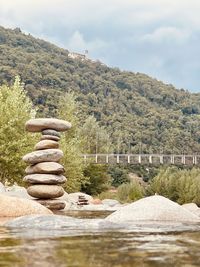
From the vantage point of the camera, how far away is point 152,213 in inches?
439

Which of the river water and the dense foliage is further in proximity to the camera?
the dense foliage

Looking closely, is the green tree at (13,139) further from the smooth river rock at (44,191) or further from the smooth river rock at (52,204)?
the smooth river rock at (52,204)

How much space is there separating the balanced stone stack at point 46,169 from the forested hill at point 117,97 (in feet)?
213

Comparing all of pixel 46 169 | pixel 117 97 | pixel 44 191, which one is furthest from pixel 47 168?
pixel 117 97

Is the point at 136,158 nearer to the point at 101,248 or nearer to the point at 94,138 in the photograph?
the point at 94,138

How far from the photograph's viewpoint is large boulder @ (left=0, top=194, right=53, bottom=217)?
42.6ft

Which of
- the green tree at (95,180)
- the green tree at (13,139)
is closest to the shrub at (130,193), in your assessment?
the green tree at (13,139)

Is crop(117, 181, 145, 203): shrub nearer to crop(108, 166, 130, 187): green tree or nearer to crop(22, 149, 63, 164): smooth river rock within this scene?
crop(22, 149, 63, 164): smooth river rock

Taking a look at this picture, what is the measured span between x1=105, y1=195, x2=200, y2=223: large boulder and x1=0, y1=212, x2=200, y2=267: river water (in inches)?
75.6

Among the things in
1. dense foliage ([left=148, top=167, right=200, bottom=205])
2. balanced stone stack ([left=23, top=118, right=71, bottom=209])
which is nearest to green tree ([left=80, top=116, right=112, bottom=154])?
dense foliage ([left=148, top=167, right=200, bottom=205])

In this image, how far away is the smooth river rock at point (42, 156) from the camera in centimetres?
1861

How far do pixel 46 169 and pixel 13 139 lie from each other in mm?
7404

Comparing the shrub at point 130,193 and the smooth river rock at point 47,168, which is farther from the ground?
the smooth river rock at point 47,168

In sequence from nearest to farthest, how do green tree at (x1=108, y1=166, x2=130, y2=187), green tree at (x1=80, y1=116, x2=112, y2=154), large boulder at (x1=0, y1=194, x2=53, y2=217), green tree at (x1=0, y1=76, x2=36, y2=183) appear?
large boulder at (x1=0, y1=194, x2=53, y2=217) < green tree at (x1=0, y1=76, x2=36, y2=183) < green tree at (x1=80, y1=116, x2=112, y2=154) < green tree at (x1=108, y1=166, x2=130, y2=187)
